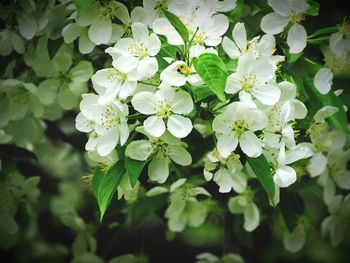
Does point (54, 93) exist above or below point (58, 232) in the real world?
above

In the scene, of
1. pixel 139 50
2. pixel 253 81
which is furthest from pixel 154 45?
pixel 253 81

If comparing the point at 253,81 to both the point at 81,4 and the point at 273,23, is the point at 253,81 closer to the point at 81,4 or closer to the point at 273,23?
the point at 273,23

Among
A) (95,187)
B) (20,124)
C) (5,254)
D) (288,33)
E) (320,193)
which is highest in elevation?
(288,33)

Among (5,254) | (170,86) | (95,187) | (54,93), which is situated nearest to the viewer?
(170,86)

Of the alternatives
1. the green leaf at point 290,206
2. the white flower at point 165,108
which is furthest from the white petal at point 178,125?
the green leaf at point 290,206

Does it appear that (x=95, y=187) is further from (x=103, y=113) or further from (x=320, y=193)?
(x=320, y=193)

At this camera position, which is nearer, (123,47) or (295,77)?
(123,47)

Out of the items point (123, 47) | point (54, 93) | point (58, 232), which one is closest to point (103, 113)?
point (123, 47)
